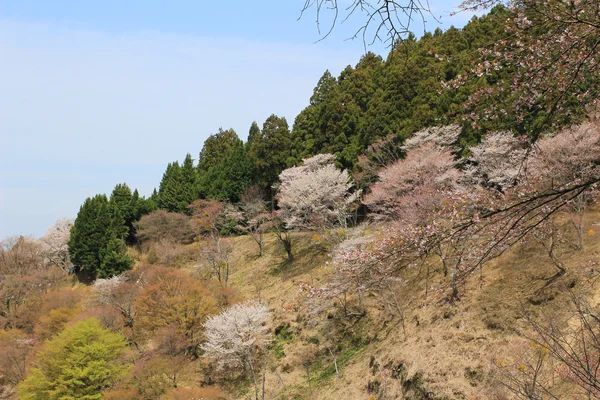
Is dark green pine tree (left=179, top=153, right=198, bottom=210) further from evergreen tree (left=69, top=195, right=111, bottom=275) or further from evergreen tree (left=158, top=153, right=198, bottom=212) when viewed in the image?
evergreen tree (left=69, top=195, right=111, bottom=275)

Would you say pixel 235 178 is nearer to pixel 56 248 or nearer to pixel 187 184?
pixel 187 184

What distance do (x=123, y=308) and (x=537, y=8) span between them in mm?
23679

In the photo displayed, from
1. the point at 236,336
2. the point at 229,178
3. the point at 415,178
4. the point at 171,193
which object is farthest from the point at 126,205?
the point at 415,178

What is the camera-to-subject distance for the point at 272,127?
33000 mm

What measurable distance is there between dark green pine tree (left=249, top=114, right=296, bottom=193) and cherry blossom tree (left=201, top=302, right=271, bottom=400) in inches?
635

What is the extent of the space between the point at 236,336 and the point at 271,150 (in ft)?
60.0

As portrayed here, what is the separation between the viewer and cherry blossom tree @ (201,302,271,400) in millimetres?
16438

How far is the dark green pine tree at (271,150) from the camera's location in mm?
32062

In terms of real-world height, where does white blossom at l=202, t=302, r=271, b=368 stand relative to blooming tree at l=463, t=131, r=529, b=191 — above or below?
below

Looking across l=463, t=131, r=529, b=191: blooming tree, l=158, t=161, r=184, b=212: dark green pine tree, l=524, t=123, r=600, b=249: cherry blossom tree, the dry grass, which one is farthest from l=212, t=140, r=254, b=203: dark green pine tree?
l=524, t=123, r=600, b=249: cherry blossom tree

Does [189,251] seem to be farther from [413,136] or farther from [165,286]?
[413,136]

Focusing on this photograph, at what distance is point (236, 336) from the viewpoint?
1658cm

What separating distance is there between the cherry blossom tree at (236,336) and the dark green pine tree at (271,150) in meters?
16.1

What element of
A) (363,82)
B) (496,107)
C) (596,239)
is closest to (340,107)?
(363,82)
